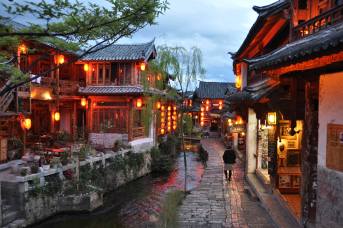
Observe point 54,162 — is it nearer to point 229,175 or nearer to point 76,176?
point 76,176

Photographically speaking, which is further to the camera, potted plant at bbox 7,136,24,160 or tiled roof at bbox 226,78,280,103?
potted plant at bbox 7,136,24,160

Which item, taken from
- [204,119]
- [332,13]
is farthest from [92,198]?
[204,119]

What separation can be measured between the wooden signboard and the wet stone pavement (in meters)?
5.10

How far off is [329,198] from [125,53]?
76.5ft

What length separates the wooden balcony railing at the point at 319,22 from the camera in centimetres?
648

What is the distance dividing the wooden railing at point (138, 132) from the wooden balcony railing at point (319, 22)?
66.1ft

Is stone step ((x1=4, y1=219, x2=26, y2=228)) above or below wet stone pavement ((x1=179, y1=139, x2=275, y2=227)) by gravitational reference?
below

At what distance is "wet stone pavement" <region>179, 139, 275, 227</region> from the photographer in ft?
38.8

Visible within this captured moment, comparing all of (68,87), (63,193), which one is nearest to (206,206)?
(63,193)

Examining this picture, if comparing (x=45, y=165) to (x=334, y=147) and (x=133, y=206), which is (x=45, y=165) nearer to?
(x=133, y=206)

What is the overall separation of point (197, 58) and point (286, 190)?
932 cm

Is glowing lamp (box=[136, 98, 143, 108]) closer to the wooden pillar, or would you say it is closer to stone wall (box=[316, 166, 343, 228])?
the wooden pillar

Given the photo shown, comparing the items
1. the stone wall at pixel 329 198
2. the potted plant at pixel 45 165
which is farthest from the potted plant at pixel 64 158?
the stone wall at pixel 329 198

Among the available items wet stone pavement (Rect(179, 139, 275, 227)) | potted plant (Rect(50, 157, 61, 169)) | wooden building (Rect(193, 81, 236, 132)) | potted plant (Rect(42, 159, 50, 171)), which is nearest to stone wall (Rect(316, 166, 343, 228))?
wet stone pavement (Rect(179, 139, 275, 227))
